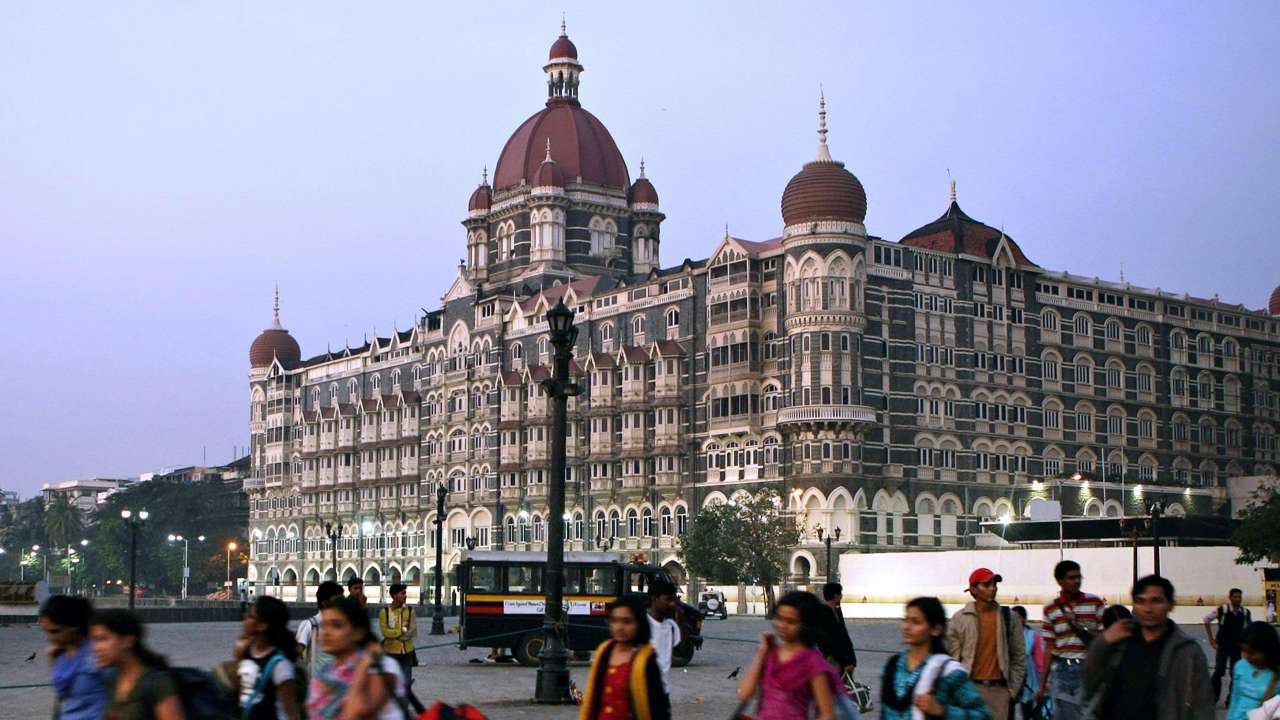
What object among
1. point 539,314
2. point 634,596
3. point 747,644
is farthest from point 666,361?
point 634,596

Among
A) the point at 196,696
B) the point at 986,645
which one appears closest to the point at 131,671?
the point at 196,696

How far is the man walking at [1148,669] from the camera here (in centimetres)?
939

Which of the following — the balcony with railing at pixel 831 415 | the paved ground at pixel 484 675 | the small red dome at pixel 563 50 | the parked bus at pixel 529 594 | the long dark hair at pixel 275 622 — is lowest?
the paved ground at pixel 484 675

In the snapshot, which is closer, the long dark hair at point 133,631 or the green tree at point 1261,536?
the long dark hair at point 133,631

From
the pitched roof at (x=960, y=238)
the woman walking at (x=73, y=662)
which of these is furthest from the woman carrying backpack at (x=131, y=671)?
the pitched roof at (x=960, y=238)

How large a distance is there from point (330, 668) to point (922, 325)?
220ft

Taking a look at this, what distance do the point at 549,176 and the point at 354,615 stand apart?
269 feet

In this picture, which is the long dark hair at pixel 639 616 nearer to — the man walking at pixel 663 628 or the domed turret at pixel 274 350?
the man walking at pixel 663 628

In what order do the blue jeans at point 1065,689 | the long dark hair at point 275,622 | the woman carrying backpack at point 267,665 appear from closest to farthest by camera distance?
the woman carrying backpack at point 267,665 < the long dark hair at point 275,622 < the blue jeans at point 1065,689

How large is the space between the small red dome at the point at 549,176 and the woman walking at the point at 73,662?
8051 centimetres

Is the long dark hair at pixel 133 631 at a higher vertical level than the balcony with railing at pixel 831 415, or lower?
lower

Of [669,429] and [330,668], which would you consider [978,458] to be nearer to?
[669,429]

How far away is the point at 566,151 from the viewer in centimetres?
9219

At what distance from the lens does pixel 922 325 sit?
7400cm
